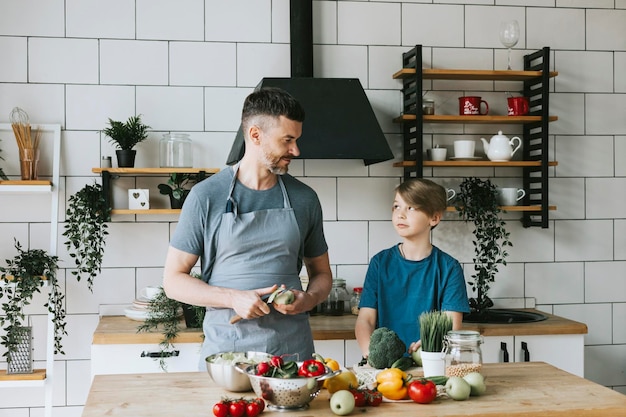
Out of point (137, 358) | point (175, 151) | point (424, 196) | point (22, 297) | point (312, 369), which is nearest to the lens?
point (312, 369)

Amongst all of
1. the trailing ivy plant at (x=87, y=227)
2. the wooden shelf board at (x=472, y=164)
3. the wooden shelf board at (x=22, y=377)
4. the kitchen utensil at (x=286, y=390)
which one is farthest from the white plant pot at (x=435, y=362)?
the wooden shelf board at (x=22, y=377)

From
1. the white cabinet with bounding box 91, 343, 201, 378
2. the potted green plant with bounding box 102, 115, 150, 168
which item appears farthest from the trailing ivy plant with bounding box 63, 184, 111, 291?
the white cabinet with bounding box 91, 343, 201, 378

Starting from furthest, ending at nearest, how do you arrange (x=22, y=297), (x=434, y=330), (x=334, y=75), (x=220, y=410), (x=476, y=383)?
(x=334, y=75), (x=22, y=297), (x=434, y=330), (x=476, y=383), (x=220, y=410)

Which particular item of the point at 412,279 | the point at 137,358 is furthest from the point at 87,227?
the point at 412,279

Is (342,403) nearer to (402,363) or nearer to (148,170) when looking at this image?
(402,363)

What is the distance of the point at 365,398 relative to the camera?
191cm

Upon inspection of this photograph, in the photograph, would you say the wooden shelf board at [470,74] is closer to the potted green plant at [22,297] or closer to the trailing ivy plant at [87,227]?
the trailing ivy plant at [87,227]

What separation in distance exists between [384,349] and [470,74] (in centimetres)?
199

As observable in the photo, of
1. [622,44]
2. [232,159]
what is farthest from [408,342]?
[622,44]

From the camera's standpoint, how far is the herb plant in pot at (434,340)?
2.10 metres

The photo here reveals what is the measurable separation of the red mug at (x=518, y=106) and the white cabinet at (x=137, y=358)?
1911mm

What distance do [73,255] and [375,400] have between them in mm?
2053

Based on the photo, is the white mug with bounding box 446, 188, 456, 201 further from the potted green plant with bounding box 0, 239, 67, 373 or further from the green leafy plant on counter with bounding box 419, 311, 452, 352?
the potted green plant with bounding box 0, 239, 67, 373

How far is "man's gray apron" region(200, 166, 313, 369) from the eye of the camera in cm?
242
